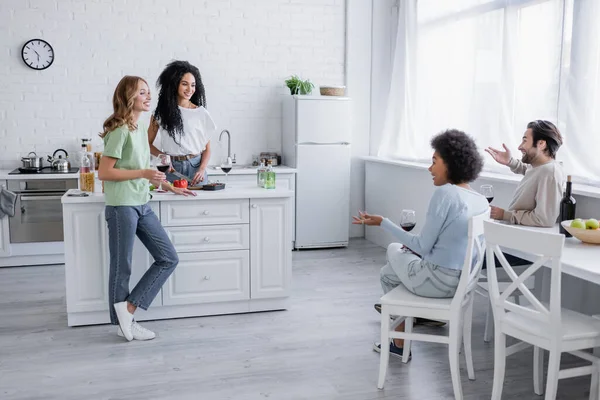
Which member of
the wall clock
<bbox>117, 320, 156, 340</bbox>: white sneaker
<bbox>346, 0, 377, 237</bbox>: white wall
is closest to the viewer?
<bbox>117, 320, 156, 340</bbox>: white sneaker

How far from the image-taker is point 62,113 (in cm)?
573

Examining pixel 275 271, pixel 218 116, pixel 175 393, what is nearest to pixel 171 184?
pixel 275 271

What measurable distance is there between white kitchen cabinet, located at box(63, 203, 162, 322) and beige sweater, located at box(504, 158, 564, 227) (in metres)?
2.19

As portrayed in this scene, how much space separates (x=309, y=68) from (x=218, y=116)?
3.65ft

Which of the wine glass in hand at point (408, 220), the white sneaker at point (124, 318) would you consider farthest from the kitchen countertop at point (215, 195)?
the wine glass in hand at point (408, 220)

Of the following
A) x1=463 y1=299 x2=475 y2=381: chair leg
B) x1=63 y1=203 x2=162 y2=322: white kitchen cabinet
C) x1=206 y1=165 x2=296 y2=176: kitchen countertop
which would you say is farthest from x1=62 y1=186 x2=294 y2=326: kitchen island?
x1=206 y1=165 x2=296 y2=176: kitchen countertop

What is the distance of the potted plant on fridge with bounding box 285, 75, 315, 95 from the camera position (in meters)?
5.99

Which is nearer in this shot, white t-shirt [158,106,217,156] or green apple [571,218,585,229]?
green apple [571,218,585,229]

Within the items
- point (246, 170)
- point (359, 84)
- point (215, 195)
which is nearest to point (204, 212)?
point (215, 195)

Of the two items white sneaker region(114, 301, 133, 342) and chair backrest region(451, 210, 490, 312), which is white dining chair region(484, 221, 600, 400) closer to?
chair backrest region(451, 210, 490, 312)

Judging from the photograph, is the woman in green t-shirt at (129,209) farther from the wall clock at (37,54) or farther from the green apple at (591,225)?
the wall clock at (37,54)

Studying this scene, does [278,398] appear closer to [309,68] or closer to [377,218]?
[377,218]

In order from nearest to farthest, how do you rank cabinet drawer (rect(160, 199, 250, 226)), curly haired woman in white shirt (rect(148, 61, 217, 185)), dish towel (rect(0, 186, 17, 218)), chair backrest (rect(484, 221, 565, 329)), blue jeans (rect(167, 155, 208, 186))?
chair backrest (rect(484, 221, 565, 329)) → cabinet drawer (rect(160, 199, 250, 226)) → curly haired woman in white shirt (rect(148, 61, 217, 185)) → blue jeans (rect(167, 155, 208, 186)) → dish towel (rect(0, 186, 17, 218))

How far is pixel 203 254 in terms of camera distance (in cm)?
386
